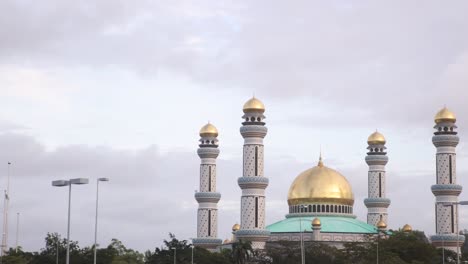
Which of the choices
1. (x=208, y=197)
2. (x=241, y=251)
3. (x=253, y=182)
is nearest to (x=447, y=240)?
(x=253, y=182)

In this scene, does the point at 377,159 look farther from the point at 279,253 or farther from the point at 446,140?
the point at 279,253

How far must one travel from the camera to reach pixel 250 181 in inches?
4348

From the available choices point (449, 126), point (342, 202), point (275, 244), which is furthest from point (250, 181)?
point (449, 126)

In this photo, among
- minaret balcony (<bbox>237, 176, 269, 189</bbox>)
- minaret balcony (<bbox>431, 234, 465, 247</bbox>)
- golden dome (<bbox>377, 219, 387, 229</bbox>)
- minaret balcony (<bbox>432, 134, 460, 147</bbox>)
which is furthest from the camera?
golden dome (<bbox>377, 219, 387, 229</bbox>)

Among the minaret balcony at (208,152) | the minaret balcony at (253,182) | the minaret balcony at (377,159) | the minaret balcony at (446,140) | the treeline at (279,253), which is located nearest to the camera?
the treeline at (279,253)

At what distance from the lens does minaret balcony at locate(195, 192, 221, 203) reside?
384 feet

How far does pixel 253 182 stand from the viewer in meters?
110

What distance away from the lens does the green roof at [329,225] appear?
11738 centimetres

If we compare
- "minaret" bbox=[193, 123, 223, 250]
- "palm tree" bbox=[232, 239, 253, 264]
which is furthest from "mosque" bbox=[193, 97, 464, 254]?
"palm tree" bbox=[232, 239, 253, 264]

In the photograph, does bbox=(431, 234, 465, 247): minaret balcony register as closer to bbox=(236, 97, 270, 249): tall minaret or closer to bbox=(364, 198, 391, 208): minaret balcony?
bbox=(364, 198, 391, 208): minaret balcony

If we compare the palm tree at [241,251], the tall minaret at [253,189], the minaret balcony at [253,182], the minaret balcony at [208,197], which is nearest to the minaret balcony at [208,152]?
the minaret balcony at [208,197]

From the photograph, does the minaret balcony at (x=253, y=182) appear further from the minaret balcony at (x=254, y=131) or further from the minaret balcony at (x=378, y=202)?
the minaret balcony at (x=378, y=202)

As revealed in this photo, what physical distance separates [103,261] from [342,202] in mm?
33054

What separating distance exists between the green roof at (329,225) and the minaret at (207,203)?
22.2ft
